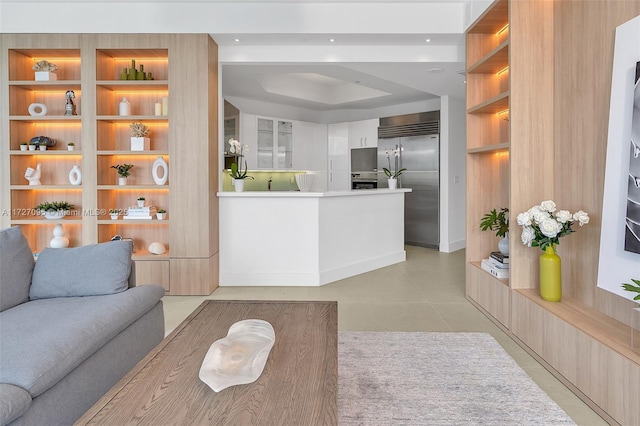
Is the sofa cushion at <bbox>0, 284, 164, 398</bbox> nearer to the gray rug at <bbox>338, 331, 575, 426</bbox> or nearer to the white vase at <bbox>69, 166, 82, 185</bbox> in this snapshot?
the gray rug at <bbox>338, 331, 575, 426</bbox>

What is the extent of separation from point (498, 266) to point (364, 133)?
16.3ft

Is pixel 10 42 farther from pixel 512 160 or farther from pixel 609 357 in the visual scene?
pixel 609 357

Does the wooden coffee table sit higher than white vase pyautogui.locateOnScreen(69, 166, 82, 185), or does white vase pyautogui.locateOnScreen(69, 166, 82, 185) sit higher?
white vase pyautogui.locateOnScreen(69, 166, 82, 185)

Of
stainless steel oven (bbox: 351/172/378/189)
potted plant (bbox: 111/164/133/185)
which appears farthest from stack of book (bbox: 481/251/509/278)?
stainless steel oven (bbox: 351/172/378/189)

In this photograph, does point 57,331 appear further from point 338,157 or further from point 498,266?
point 338,157

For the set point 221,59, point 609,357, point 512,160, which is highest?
point 221,59

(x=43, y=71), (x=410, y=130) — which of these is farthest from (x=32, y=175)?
(x=410, y=130)

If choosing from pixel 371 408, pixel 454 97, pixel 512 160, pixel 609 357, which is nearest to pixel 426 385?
pixel 371 408

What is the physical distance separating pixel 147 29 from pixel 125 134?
116cm

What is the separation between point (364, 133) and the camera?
25.5ft

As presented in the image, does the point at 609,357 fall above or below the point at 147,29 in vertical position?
below

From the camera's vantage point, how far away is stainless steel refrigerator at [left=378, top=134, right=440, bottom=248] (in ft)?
22.4

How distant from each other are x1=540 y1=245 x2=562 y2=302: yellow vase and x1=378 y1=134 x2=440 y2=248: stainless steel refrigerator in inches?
166

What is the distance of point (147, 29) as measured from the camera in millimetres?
4031
